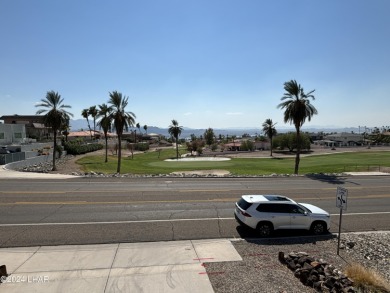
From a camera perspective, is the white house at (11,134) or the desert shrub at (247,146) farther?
the desert shrub at (247,146)

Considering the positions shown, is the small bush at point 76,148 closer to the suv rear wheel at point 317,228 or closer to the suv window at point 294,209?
the suv window at point 294,209

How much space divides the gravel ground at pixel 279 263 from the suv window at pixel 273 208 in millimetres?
1311

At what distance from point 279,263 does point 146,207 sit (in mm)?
9595

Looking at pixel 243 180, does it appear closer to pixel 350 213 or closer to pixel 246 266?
pixel 350 213

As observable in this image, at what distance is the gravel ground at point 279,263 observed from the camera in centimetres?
951

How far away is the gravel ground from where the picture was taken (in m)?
9.51

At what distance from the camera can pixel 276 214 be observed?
14.5 metres

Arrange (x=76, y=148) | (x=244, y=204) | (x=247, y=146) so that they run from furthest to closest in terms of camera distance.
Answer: (x=247, y=146)
(x=76, y=148)
(x=244, y=204)

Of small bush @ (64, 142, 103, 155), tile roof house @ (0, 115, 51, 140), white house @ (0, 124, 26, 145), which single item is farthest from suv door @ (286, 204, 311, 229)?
tile roof house @ (0, 115, 51, 140)

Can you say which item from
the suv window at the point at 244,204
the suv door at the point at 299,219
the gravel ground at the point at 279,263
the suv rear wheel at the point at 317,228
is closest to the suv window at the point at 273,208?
the suv door at the point at 299,219

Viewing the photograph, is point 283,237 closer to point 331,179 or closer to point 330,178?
point 331,179

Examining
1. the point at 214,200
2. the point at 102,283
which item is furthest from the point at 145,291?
the point at 214,200

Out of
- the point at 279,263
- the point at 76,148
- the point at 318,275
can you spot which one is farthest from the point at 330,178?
the point at 76,148

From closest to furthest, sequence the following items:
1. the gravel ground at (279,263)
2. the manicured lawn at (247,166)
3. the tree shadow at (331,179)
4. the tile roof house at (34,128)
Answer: the gravel ground at (279,263) → the tree shadow at (331,179) → the manicured lawn at (247,166) → the tile roof house at (34,128)
